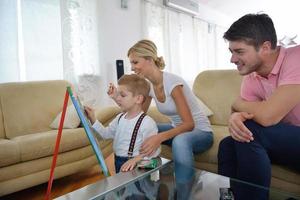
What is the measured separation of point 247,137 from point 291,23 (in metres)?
5.67

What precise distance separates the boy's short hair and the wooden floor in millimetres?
683

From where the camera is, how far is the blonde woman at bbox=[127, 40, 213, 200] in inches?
50.6

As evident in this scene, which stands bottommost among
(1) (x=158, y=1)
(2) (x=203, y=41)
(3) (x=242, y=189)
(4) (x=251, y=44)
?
(3) (x=242, y=189)

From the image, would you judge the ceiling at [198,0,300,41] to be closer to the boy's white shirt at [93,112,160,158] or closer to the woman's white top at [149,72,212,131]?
the woman's white top at [149,72,212,131]

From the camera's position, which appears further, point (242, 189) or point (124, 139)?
point (124, 139)

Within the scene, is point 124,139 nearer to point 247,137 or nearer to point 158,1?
point 247,137

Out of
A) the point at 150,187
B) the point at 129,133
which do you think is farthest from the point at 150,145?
the point at 150,187

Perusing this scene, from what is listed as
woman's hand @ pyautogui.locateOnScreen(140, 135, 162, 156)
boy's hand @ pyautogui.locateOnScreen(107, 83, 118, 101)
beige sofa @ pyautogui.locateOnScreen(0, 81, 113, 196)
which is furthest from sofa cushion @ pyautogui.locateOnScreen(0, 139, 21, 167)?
woman's hand @ pyautogui.locateOnScreen(140, 135, 162, 156)

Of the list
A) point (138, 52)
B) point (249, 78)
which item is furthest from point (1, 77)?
point (249, 78)

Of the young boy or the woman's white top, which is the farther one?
the woman's white top

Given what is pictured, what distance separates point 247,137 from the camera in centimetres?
105

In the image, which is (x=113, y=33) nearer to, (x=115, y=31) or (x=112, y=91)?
(x=115, y=31)

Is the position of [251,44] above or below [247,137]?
above

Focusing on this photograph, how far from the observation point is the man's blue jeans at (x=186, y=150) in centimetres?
106
